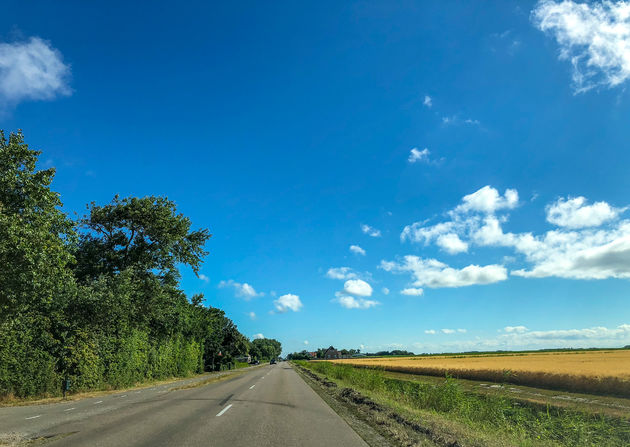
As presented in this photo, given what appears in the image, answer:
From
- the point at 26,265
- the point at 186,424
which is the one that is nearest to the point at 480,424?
the point at 186,424

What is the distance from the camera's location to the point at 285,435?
8773 millimetres

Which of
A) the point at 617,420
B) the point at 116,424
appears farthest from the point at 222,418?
the point at 617,420

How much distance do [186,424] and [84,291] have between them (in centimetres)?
1456

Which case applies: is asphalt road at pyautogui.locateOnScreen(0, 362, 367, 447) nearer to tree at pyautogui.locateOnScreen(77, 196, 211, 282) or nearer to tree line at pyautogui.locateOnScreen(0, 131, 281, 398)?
tree line at pyautogui.locateOnScreen(0, 131, 281, 398)

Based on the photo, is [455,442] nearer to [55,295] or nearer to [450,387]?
[450,387]

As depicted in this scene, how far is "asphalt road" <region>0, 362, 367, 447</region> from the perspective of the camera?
8.13m

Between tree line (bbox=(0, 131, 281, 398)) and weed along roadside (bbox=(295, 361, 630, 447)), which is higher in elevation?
tree line (bbox=(0, 131, 281, 398))

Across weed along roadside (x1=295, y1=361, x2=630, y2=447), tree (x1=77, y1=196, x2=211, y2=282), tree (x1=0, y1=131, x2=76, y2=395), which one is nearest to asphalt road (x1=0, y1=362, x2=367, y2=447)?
weed along roadside (x1=295, y1=361, x2=630, y2=447)

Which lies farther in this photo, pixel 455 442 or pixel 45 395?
pixel 45 395

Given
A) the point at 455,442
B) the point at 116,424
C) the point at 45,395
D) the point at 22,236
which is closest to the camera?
the point at 455,442

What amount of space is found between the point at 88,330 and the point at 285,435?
58.0 ft

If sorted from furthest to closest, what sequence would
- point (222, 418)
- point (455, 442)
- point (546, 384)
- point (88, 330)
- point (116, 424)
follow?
point (546, 384) → point (88, 330) → point (222, 418) → point (116, 424) → point (455, 442)

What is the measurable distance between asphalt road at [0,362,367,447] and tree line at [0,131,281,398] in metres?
3.79

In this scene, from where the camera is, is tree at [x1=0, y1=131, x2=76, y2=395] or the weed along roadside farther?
tree at [x1=0, y1=131, x2=76, y2=395]
